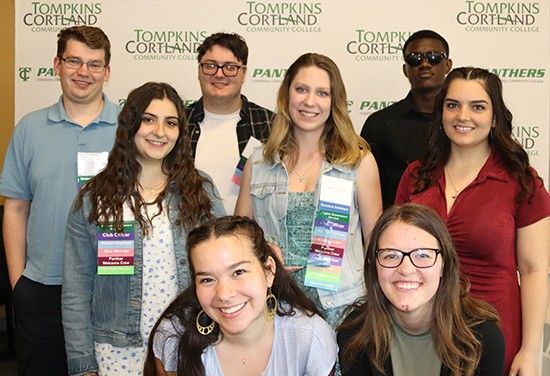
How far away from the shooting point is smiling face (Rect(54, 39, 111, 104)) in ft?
9.95

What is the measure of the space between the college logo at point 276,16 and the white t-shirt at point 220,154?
4.35 feet

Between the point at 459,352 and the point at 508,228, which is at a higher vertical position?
the point at 508,228

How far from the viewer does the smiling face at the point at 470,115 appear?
2.54m

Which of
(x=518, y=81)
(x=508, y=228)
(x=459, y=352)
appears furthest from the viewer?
(x=518, y=81)

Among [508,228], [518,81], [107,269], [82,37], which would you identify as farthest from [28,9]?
[508,228]

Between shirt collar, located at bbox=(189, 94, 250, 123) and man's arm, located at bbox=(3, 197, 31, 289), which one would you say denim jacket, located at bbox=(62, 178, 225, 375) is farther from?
shirt collar, located at bbox=(189, 94, 250, 123)

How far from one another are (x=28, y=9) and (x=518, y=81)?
305 centimetres

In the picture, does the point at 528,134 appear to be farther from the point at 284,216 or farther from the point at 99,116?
the point at 99,116

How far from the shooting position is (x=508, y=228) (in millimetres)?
2463

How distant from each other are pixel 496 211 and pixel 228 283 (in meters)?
0.98

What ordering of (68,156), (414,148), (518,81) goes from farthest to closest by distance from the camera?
(518,81) → (414,148) → (68,156)

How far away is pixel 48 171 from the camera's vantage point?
9.66 ft

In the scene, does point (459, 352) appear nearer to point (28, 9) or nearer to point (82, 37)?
point (82, 37)

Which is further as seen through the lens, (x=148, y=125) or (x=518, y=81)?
(x=518, y=81)
